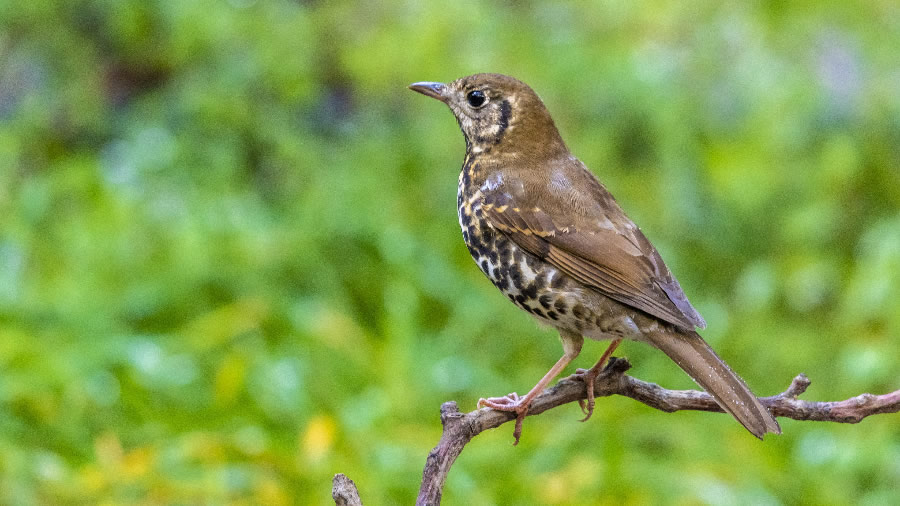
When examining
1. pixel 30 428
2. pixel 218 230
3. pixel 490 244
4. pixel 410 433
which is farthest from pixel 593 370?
pixel 218 230

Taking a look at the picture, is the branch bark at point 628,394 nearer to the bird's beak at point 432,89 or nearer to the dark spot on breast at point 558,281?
the dark spot on breast at point 558,281

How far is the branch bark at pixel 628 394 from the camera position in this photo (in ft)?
5.17

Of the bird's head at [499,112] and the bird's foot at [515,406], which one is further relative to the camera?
the bird's head at [499,112]

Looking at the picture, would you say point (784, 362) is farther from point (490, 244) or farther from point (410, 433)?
point (490, 244)

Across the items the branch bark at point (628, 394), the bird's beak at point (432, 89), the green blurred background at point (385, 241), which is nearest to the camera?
the branch bark at point (628, 394)

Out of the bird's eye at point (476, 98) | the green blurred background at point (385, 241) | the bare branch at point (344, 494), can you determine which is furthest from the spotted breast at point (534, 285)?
the green blurred background at point (385, 241)

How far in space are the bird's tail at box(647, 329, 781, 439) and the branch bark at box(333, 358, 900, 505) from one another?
0.09 ft

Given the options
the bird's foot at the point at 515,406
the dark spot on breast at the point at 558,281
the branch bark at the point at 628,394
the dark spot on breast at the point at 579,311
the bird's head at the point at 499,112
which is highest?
the bird's head at the point at 499,112

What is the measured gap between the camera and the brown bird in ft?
6.88

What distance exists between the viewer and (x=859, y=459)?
3.68 m

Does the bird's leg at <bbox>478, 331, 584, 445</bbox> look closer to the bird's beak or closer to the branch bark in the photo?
the branch bark

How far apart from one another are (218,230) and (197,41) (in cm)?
119

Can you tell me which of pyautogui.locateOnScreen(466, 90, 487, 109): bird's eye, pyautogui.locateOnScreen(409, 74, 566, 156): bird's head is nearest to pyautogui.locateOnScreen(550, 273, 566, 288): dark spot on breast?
pyautogui.locateOnScreen(409, 74, 566, 156): bird's head

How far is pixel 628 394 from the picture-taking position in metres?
1.98
